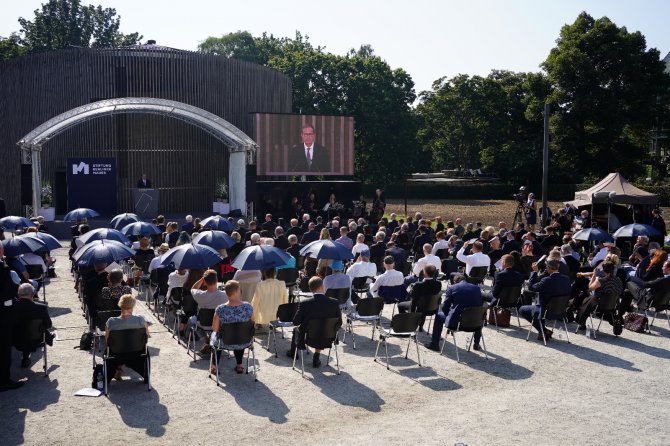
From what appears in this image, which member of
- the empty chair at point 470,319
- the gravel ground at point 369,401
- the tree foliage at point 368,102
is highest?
the tree foliage at point 368,102

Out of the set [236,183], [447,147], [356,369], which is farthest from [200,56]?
[447,147]

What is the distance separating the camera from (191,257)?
11.4 m

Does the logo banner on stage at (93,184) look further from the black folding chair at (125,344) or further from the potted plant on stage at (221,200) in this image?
the black folding chair at (125,344)

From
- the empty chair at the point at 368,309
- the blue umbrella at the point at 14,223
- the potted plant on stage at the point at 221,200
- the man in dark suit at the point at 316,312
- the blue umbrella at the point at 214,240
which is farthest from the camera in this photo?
the potted plant on stage at the point at 221,200

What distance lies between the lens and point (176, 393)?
357 inches

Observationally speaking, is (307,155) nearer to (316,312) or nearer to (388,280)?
(388,280)

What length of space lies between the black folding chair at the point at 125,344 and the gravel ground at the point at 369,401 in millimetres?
485

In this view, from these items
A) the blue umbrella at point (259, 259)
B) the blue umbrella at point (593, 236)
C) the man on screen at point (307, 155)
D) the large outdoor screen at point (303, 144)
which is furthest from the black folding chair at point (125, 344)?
the man on screen at point (307, 155)

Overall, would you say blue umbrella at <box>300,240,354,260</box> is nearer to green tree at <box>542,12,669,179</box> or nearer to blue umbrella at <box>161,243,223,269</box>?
blue umbrella at <box>161,243,223,269</box>

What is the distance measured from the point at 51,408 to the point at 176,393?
59.4 inches

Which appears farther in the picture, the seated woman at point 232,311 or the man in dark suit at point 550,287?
the man in dark suit at point 550,287

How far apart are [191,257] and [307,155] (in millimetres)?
20533

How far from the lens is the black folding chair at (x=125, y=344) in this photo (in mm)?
8859

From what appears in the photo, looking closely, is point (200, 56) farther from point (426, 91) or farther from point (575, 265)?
point (426, 91)
